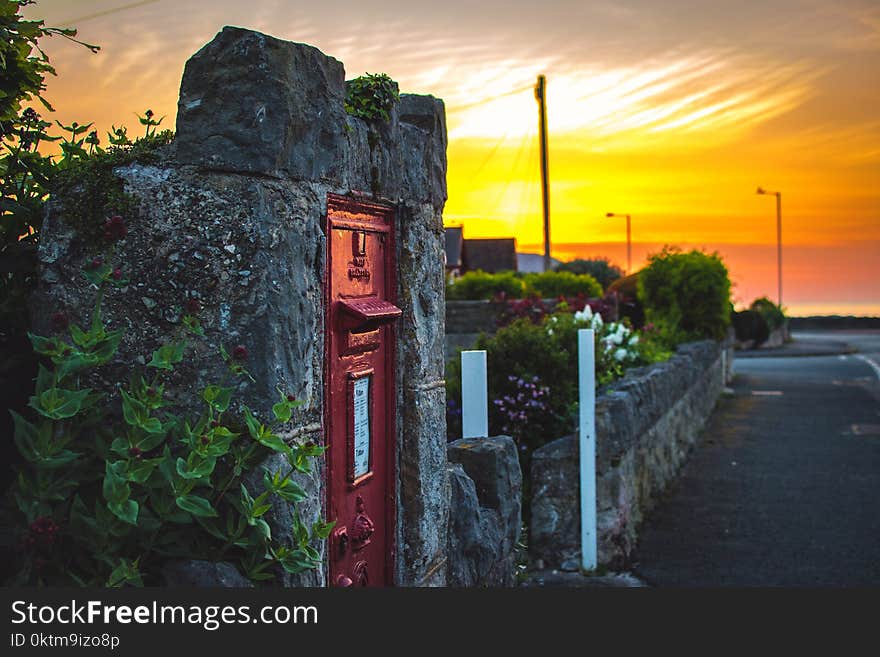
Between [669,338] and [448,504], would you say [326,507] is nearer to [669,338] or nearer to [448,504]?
[448,504]

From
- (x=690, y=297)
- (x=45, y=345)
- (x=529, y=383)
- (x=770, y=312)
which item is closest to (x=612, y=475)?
(x=529, y=383)

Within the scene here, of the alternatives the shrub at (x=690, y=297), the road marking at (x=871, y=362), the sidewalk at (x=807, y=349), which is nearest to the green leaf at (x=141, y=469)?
the shrub at (x=690, y=297)

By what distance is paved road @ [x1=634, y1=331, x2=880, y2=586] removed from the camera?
7770 mm

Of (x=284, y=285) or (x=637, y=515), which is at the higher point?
(x=284, y=285)

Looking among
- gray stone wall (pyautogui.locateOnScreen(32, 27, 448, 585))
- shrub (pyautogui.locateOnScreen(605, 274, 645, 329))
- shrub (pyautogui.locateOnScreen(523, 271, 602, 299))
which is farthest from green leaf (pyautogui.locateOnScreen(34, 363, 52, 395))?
shrub (pyautogui.locateOnScreen(523, 271, 602, 299))

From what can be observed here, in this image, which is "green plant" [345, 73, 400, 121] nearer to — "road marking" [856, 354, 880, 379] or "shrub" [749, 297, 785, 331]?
"road marking" [856, 354, 880, 379]

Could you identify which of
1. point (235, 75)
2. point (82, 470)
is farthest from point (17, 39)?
point (82, 470)

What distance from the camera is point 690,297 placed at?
1853 centimetres

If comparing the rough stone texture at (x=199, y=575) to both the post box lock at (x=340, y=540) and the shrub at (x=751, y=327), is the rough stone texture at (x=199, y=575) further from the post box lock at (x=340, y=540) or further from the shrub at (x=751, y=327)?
the shrub at (x=751, y=327)

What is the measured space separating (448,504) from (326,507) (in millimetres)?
1210

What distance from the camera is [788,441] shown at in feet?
44.0

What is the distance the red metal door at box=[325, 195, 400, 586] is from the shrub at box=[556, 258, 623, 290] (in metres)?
27.9

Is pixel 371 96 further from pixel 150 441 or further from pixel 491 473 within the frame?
pixel 491 473

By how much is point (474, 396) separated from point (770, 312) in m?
32.4
